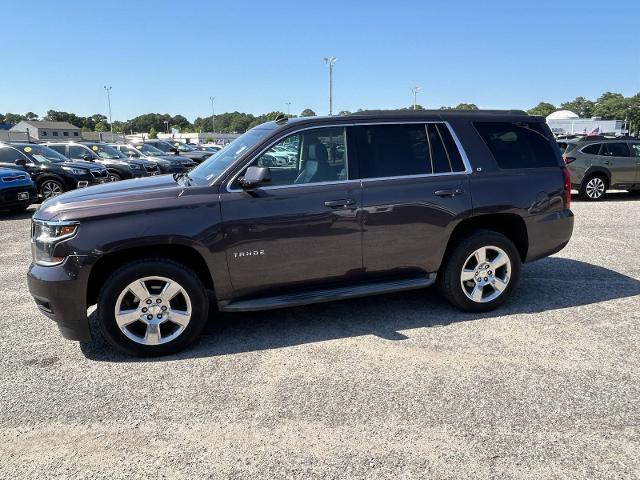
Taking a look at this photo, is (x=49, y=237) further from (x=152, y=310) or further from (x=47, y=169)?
(x=47, y=169)

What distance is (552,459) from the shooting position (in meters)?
2.64

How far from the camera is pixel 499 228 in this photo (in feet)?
16.3

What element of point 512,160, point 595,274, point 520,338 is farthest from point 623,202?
point 520,338

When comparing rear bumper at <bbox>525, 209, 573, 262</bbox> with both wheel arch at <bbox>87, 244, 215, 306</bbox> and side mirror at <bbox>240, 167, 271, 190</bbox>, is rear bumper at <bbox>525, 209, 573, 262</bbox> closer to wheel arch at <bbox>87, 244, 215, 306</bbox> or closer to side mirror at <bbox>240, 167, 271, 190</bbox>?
side mirror at <bbox>240, 167, 271, 190</bbox>

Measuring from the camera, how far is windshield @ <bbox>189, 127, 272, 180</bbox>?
419 centimetres

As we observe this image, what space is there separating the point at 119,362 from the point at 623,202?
42.7 ft

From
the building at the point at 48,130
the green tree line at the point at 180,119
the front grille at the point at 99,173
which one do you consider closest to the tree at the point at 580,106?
the green tree line at the point at 180,119

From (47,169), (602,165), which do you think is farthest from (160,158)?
(602,165)

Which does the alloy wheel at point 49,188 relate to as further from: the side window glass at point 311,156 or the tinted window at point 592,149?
the tinted window at point 592,149

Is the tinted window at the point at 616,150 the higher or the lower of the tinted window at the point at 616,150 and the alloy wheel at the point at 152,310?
the higher

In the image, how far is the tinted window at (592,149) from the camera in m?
12.9

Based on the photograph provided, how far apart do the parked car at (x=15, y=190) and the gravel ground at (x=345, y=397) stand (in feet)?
22.4

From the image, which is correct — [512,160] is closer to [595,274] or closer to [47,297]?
Result: [595,274]

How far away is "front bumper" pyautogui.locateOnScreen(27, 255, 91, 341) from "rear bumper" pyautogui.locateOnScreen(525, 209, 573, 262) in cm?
401
